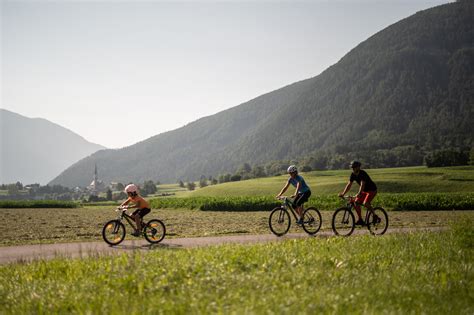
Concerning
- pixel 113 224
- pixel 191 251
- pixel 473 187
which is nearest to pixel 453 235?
pixel 191 251

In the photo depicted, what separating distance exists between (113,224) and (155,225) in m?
1.51

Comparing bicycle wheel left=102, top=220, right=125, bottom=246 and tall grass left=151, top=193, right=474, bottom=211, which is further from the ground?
bicycle wheel left=102, top=220, right=125, bottom=246

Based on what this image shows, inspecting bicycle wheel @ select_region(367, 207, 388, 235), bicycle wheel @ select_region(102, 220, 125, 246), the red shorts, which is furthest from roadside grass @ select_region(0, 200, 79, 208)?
the red shorts

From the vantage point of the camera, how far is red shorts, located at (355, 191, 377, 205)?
1585 cm

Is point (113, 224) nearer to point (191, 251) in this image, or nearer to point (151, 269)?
point (191, 251)

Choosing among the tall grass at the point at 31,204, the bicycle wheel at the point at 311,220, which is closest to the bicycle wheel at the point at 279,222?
→ the bicycle wheel at the point at 311,220

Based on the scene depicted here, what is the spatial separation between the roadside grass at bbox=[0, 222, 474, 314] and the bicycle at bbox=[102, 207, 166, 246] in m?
4.47

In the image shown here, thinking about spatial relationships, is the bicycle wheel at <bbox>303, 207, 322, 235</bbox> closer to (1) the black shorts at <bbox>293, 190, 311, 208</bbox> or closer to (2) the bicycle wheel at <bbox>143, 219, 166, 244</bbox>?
(1) the black shorts at <bbox>293, 190, 311, 208</bbox>

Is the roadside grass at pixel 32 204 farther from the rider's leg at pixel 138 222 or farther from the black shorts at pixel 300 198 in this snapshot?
the black shorts at pixel 300 198

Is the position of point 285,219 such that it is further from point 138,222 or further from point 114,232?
point 114,232

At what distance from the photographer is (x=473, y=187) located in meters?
54.7

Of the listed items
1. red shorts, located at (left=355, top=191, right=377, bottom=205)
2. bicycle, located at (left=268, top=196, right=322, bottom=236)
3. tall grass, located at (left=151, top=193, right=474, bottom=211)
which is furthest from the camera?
tall grass, located at (left=151, top=193, right=474, bottom=211)

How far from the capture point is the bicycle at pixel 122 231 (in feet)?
49.9

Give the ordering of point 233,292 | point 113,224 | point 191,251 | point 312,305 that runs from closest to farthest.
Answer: point 312,305 < point 233,292 < point 191,251 < point 113,224
